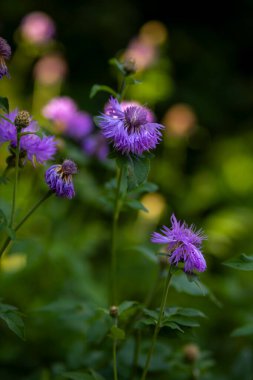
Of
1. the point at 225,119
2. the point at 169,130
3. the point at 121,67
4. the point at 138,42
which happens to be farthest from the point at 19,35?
the point at 225,119

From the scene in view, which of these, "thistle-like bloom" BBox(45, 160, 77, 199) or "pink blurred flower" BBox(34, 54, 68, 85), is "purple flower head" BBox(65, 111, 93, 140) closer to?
"pink blurred flower" BBox(34, 54, 68, 85)

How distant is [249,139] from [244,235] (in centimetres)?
117

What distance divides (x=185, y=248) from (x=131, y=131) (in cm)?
27

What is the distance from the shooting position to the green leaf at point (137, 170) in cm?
127

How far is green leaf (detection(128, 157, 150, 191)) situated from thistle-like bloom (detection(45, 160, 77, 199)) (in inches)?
4.7

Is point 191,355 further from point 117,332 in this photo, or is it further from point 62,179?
point 62,179

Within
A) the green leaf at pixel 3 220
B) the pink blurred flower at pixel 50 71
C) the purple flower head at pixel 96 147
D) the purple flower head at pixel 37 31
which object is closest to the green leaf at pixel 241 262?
the green leaf at pixel 3 220

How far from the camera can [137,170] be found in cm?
129

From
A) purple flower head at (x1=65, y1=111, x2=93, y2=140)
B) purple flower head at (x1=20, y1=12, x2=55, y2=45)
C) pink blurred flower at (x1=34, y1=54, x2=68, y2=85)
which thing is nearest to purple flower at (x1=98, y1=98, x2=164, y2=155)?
purple flower head at (x1=65, y1=111, x2=93, y2=140)

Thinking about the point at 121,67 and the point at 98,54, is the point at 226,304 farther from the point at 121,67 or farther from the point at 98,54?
the point at 98,54

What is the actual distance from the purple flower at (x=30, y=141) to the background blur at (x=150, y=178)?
1.20 feet

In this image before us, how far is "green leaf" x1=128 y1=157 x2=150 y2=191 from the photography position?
4.17 feet

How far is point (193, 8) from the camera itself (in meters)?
5.10

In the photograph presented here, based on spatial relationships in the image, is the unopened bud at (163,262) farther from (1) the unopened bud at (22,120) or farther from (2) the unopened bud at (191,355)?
(1) the unopened bud at (22,120)
